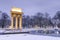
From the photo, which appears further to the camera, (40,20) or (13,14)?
(40,20)

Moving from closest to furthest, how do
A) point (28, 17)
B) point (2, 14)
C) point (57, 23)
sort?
point (2, 14) < point (57, 23) < point (28, 17)

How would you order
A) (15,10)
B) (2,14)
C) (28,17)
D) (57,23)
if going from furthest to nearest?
(28,17) → (57,23) → (2,14) → (15,10)

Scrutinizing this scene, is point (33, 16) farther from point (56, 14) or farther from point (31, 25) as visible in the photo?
point (56, 14)

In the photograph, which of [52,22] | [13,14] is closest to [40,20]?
[52,22]

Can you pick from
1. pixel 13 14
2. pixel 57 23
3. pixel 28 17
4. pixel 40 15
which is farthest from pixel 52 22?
pixel 13 14

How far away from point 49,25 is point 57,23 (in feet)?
12.9

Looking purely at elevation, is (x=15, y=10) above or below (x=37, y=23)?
above

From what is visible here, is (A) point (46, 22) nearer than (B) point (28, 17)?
Yes

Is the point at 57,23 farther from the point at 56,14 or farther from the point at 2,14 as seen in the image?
the point at 2,14

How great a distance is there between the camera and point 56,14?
56.8m

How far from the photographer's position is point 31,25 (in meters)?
59.3

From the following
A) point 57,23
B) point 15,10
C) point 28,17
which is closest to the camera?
point 15,10

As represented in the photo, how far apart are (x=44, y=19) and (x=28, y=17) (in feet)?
27.1

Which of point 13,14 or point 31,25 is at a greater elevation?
point 13,14
